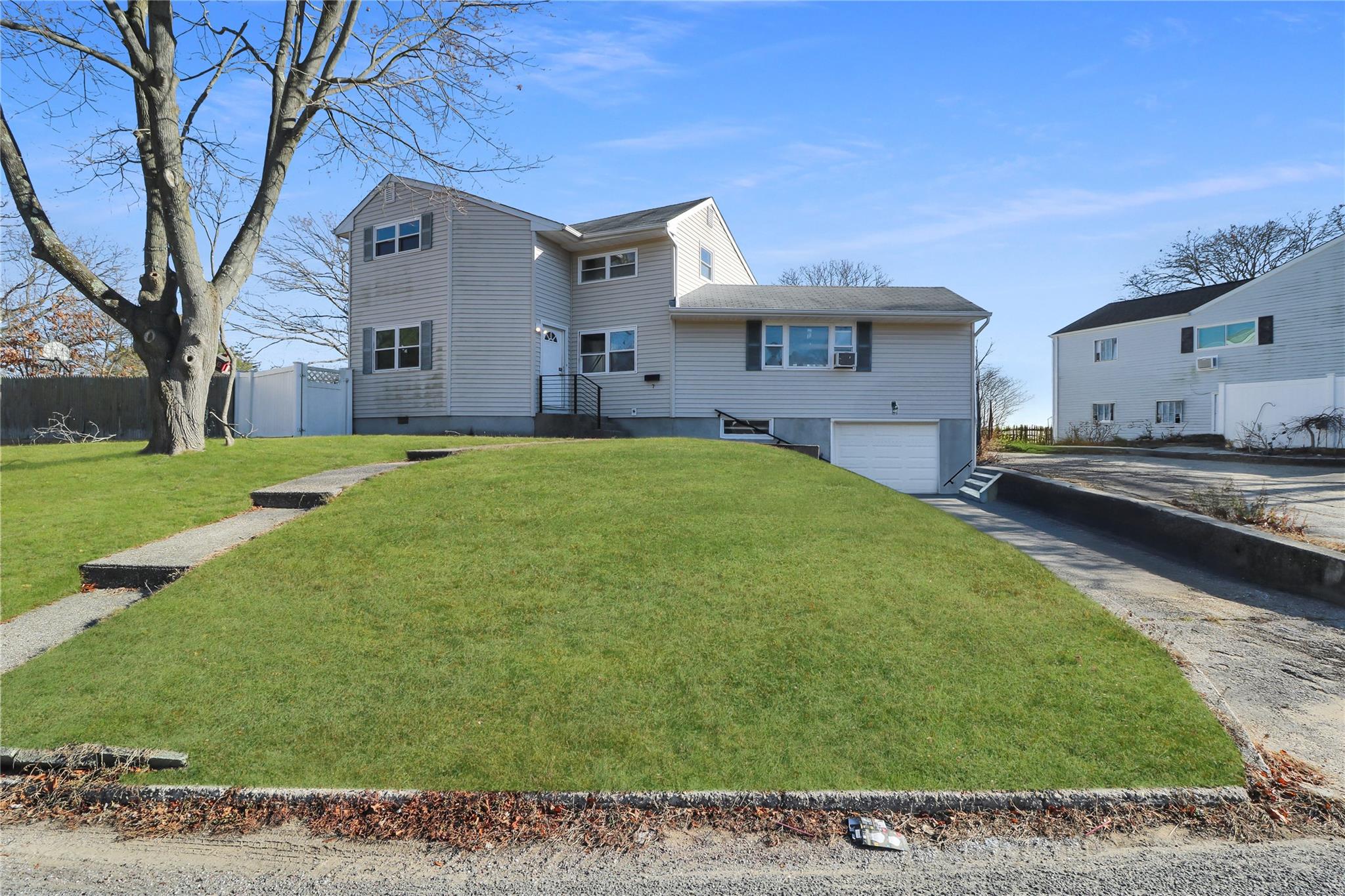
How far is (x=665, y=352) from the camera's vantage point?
56.8 feet

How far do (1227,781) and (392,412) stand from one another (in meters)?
18.6

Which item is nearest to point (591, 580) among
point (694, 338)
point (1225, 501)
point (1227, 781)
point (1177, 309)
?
point (1227, 781)

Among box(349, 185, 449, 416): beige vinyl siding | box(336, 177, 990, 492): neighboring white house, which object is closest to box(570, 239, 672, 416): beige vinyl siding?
box(336, 177, 990, 492): neighboring white house

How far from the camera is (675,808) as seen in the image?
3.20 m

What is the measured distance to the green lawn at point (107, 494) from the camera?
6645 millimetres

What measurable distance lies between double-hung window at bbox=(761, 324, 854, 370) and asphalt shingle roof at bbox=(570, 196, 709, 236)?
4.02 meters

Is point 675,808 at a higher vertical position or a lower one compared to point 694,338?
lower

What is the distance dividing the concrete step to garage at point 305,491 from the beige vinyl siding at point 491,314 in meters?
8.28

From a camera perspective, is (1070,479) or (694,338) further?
(694,338)

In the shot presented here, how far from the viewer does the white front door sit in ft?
58.7

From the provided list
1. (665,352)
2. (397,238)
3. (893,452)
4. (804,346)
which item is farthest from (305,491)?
(893,452)

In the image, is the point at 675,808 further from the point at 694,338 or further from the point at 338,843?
the point at 694,338

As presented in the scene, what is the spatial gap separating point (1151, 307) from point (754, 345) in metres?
24.3

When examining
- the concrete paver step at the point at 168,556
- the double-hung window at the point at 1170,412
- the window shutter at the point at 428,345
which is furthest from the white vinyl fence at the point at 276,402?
the double-hung window at the point at 1170,412
